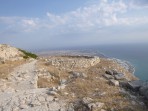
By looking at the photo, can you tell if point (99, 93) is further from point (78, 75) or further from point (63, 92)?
point (78, 75)

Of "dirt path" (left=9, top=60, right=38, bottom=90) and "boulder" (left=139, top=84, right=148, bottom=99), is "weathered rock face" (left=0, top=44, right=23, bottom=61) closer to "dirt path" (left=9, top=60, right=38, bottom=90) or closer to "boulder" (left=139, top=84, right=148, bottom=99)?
"dirt path" (left=9, top=60, right=38, bottom=90)

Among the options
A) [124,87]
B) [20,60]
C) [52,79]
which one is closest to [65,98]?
[124,87]

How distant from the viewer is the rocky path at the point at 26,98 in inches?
682

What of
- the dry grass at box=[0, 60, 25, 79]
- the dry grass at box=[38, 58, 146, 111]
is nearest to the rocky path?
the dry grass at box=[38, 58, 146, 111]

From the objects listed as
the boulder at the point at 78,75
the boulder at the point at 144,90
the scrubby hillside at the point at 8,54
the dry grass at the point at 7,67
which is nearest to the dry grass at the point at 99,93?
the boulder at the point at 78,75

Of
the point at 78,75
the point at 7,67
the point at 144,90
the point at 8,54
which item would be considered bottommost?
the point at 144,90

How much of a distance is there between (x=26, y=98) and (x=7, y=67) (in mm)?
11662

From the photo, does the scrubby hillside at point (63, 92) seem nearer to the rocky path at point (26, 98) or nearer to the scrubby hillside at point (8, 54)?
the rocky path at point (26, 98)

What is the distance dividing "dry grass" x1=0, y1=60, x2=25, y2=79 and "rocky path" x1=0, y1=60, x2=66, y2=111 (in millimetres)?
1404

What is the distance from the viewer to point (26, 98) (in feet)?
61.3

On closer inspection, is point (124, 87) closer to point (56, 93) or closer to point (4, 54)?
point (56, 93)

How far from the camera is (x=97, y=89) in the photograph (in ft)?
63.8

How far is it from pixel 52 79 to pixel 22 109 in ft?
27.3

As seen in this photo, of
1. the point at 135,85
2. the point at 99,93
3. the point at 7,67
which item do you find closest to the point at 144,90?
the point at 135,85
